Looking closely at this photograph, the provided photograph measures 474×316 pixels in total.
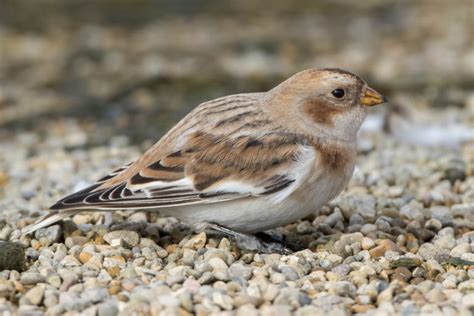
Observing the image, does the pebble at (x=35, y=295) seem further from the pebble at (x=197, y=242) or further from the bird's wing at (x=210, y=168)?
the pebble at (x=197, y=242)

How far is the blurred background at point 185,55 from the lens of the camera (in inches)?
349

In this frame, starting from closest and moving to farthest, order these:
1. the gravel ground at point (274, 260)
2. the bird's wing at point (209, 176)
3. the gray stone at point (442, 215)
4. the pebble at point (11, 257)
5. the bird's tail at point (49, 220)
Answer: the gravel ground at point (274, 260) → the pebble at point (11, 257) → the bird's wing at point (209, 176) → the bird's tail at point (49, 220) → the gray stone at point (442, 215)

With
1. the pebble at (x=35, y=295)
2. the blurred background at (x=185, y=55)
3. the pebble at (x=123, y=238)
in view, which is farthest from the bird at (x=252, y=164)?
the blurred background at (x=185, y=55)

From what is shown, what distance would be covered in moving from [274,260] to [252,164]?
1.82ft

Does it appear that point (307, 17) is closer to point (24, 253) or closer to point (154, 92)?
point (154, 92)

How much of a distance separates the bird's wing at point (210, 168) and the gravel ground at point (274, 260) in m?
0.24

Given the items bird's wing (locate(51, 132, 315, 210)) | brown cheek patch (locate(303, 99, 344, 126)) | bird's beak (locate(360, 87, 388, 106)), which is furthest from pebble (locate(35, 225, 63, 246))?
bird's beak (locate(360, 87, 388, 106))

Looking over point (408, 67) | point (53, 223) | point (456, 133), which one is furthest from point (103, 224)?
point (408, 67)

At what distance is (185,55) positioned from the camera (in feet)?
36.7

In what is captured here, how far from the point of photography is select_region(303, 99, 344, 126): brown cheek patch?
493 centimetres

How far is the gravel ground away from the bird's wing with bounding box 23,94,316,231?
237 millimetres

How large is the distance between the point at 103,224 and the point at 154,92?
4.39m

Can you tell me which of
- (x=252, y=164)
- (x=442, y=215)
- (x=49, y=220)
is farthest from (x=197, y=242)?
(x=442, y=215)

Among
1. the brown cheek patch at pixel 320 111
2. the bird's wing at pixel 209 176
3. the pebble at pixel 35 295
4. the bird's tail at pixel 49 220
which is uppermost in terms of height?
the brown cheek patch at pixel 320 111
